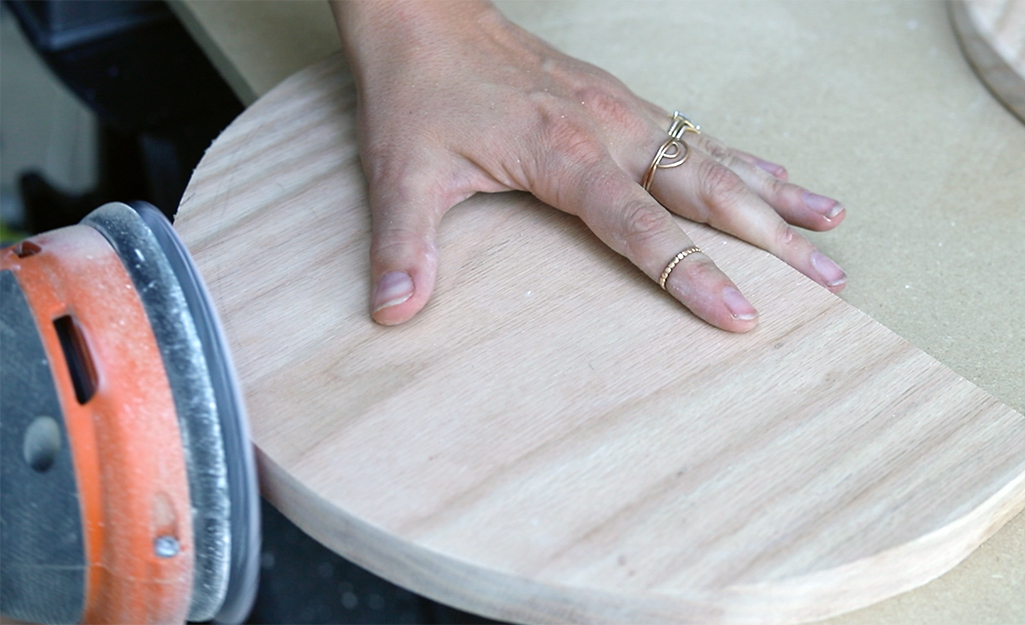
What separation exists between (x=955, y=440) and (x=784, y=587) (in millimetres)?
178

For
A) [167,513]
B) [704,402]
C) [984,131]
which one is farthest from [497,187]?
[984,131]

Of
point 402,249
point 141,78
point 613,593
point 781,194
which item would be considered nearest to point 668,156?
point 781,194

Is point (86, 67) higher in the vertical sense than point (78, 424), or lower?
lower

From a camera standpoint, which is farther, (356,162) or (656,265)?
(356,162)

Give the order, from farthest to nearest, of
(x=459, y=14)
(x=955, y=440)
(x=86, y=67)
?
1. (x=86, y=67)
2. (x=459, y=14)
3. (x=955, y=440)

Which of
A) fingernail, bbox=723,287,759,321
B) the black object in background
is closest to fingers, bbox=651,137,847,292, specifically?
fingernail, bbox=723,287,759,321

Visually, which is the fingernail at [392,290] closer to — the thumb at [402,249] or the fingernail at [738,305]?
the thumb at [402,249]

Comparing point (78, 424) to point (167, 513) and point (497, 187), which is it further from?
point (497, 187)

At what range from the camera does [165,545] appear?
0.53 metres

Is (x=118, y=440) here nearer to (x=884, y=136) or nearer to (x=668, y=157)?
(x=668, y=157)

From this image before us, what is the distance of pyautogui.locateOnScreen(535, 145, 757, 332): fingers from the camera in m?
0.67

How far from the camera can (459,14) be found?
0.87m

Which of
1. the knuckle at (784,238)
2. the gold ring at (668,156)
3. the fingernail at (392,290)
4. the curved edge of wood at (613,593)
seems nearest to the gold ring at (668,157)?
the gold ring at (668,156)

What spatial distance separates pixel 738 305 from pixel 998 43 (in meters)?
0.53
